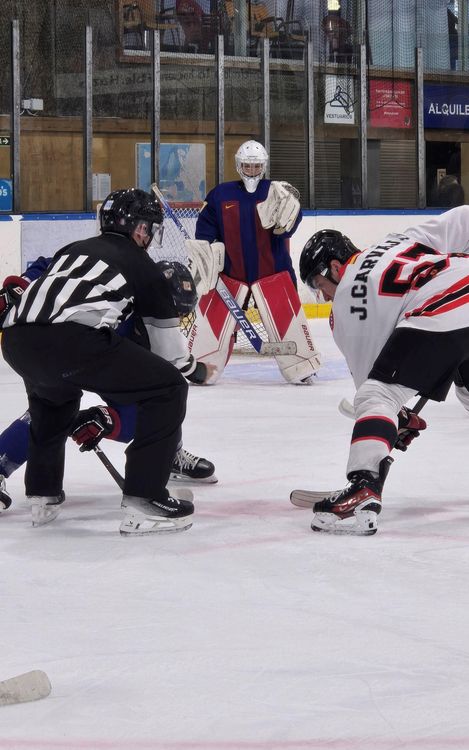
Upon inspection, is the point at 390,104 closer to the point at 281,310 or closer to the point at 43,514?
the point at 281,310

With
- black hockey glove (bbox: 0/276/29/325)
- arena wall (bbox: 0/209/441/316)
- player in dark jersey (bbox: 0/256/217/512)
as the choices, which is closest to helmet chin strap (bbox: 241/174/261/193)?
arena wall (bbox: 0/209/441/316)

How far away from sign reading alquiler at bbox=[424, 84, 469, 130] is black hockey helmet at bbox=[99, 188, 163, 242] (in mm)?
7627

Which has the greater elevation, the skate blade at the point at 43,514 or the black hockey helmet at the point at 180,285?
the black hockey helmet at the point at 180,285

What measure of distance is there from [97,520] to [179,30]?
6.83m

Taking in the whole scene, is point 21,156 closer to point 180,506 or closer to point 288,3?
point 288,3

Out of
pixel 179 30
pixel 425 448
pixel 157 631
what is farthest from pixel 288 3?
pixel 157 631

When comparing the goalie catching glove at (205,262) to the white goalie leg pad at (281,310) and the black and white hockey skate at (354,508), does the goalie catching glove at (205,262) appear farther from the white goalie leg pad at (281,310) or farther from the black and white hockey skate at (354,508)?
the black and white hockey skate at (354,508)

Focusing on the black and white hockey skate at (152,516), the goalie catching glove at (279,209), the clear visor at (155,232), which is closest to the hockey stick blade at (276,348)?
the goalie catching glove at (279,209)

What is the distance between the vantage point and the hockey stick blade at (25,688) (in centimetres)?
182

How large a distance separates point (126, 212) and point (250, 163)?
124 inches

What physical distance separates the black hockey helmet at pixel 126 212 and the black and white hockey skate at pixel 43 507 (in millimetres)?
664

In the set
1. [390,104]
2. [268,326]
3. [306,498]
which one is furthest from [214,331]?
[390,104]

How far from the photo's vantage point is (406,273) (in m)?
3.02

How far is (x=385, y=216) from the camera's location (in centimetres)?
974
